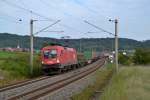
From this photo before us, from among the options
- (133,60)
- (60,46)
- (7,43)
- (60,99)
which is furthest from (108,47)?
(60,99)

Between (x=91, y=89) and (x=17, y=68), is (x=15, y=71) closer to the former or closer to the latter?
(x=17, y=68)

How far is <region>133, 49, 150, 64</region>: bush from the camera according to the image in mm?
91700

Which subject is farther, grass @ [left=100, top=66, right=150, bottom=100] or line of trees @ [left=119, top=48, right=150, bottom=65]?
line of trees @ [left=119, top=48, right=150, bottom=65]

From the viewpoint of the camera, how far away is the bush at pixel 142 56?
91.7m

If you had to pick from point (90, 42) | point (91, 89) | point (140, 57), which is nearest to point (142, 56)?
point (140, 57)

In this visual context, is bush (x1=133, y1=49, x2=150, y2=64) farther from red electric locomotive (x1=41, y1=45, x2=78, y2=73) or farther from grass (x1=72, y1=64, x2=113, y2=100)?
grass (x1=72, y1=64, x2=113, y2=100)

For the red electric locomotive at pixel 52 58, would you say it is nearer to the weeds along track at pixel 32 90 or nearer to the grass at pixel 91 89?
the grass at pixel 91 89

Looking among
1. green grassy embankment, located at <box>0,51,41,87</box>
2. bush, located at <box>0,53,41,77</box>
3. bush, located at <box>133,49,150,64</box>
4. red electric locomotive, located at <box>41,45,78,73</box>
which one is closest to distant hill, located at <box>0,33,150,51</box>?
bush, located at <box>133,49,150,64</box>

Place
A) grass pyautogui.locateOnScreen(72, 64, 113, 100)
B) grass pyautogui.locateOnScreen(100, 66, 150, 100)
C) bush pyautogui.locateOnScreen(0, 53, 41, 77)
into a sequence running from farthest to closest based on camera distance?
bush pyautogui.locateOnScreen(0, 53, 41, 77)
grass pyautogui.locateOnScreen(72, 64, 113, 100)
grass pyautogui.locateOnScreen(100, 66, 150, 100)

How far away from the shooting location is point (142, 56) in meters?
92.8

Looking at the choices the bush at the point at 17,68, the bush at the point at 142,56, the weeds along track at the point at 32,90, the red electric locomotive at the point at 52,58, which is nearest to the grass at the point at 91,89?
the weeds along track at the point at 32,90

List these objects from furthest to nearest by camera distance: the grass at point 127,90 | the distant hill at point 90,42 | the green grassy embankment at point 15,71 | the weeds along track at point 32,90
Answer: the distant hill at point 90,42, the green grassy embankment at point 15,71, the weeds along track at point 32,90, the grass at point 127,90

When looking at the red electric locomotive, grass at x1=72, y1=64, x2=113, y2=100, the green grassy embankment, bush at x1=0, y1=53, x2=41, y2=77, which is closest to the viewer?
grass at x1=72, y1=64, x2=113, y2=100

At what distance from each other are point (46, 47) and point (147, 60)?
50268 mm
